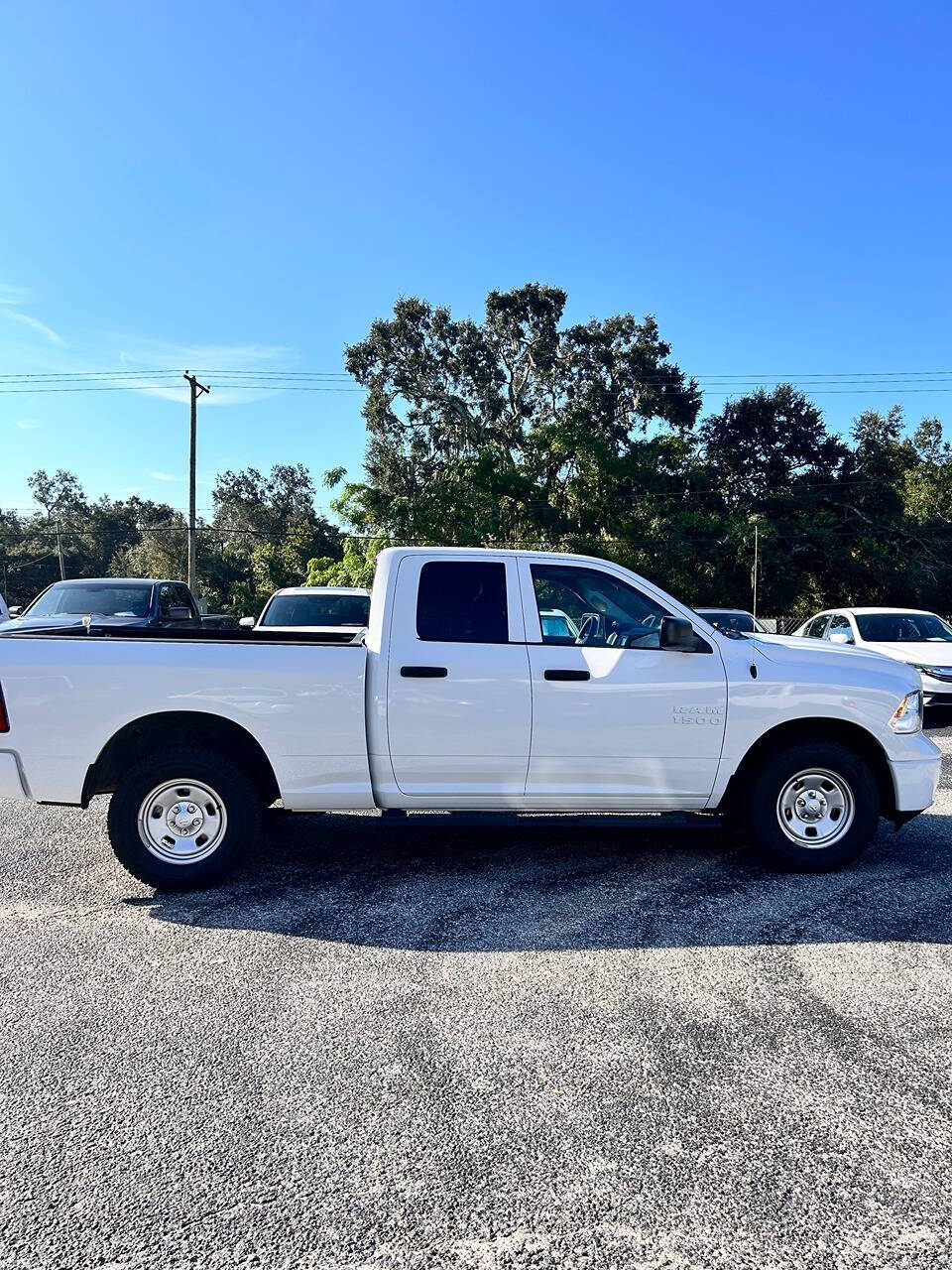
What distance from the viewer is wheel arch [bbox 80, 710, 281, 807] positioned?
498 centimetres

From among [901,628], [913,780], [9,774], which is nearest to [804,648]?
[913,780]

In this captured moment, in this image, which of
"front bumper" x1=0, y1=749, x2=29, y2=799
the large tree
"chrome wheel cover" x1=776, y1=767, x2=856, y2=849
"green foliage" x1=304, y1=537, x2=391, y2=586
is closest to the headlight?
"chrome wheel cover" x1=776, y1=767, x2=856, y2=849

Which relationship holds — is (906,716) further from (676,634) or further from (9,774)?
(9,774)

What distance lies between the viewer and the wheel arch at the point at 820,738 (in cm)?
534

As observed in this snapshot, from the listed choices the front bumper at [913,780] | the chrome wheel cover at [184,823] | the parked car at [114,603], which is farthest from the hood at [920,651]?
the parked car at [114,603]

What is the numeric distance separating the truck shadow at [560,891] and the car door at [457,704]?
269 mm

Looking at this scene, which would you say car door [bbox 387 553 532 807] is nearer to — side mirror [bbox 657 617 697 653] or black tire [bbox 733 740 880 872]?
side mirror [bbox 657 617 697 653]

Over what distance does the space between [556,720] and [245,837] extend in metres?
1.97

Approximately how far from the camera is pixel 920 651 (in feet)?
39.0

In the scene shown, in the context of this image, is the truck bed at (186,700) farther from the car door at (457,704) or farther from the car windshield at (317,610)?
the car windshield at (317,610)

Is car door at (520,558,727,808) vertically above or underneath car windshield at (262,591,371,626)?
underneath

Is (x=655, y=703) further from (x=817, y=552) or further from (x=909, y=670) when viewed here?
(x=817, y=552)

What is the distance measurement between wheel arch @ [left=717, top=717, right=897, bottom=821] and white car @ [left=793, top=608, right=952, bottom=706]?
6.59 m

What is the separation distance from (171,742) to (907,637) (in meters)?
11.2
